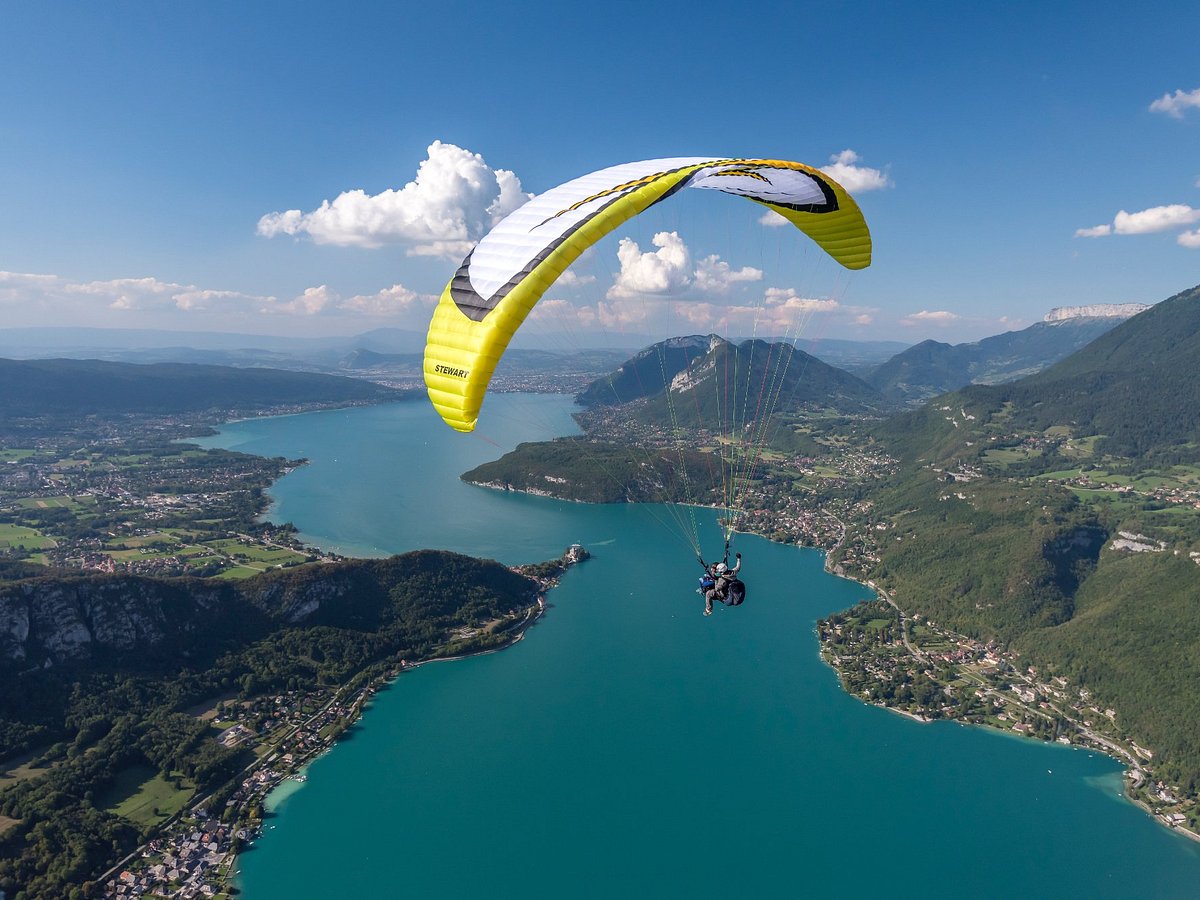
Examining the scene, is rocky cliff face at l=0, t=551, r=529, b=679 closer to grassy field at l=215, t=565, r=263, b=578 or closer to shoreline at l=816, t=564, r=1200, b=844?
grassy field at l=215, t=565, r=263, b=578

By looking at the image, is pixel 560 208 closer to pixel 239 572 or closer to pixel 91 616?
pixel 91 616

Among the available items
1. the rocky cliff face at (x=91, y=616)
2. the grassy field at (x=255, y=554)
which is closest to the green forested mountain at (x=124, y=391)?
the grassy field at (x=255, y=554)

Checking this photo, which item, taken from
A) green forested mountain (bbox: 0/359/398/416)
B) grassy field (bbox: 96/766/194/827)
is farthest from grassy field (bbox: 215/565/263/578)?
green forested mountain (bbox: 0/359/398/416)

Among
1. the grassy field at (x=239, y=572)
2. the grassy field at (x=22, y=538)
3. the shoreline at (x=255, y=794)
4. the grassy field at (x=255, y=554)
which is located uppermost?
the grassy field at (x=255, y=554)

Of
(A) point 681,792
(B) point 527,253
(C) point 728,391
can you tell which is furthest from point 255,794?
(C) point 728,391

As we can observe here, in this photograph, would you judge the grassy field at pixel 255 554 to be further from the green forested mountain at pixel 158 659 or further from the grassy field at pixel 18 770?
the grassy field at pixel 18 770
